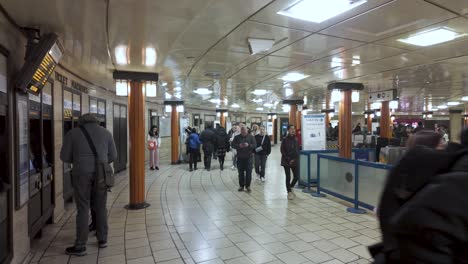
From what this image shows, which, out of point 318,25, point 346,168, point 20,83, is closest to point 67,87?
point 20,83

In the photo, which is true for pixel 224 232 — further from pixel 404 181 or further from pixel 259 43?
pixel 404 181

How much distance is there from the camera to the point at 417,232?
84 cm

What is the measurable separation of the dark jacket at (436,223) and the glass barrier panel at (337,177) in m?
4.89

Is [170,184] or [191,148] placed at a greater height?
[191,148]

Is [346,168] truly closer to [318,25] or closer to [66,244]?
[318,25]

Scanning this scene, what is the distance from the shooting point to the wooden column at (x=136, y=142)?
546cm

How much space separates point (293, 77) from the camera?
701cm

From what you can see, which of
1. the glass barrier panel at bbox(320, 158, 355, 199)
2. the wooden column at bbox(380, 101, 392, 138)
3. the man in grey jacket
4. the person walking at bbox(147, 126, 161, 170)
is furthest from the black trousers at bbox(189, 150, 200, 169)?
the wooden column at bbox(380, 101, 392, 138)

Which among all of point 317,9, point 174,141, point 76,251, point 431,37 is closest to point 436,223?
point 317,9

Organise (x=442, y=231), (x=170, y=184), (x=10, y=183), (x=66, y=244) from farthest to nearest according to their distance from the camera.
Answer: (x=170, y=184)
(x=66, y=244)
(x=10, y=183)
(x=442, y=231)

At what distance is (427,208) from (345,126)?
24.0ft

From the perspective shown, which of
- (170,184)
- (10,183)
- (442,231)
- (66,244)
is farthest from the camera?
(170,184)

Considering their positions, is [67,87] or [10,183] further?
[67,87]

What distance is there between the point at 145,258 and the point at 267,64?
4.03m
